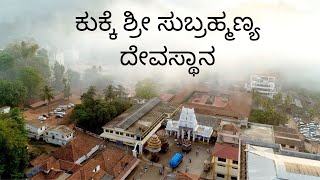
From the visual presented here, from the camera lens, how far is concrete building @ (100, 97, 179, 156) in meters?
27.6

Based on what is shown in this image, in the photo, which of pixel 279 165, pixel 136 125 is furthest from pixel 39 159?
pixel 279 165

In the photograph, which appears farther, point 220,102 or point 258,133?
point 220,102

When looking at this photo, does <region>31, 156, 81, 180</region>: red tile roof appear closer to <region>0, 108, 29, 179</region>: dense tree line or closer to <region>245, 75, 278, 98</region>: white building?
<region>0, 108, 29, 179</region>: dense tree line

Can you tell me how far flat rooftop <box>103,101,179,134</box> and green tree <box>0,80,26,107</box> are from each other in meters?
10.1

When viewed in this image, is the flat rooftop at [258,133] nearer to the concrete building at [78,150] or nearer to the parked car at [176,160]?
the parked car at [176,160]

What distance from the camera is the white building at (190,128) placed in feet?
95.7

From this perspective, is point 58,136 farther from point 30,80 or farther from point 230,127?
point 230,127

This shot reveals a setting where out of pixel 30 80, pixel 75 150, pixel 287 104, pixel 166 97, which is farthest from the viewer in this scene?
pixel 166 97

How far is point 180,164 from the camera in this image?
25.8 metres

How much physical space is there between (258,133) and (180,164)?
23.9 feet

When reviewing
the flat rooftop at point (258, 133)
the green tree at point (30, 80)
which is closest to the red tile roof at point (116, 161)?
the flat rooftop at point (258, 133)

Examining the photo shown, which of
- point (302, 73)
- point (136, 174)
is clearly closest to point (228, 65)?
point (302, 73)

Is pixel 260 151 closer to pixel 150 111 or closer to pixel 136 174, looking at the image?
pixel 136 174

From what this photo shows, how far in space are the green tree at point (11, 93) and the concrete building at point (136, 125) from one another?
10.1 m
